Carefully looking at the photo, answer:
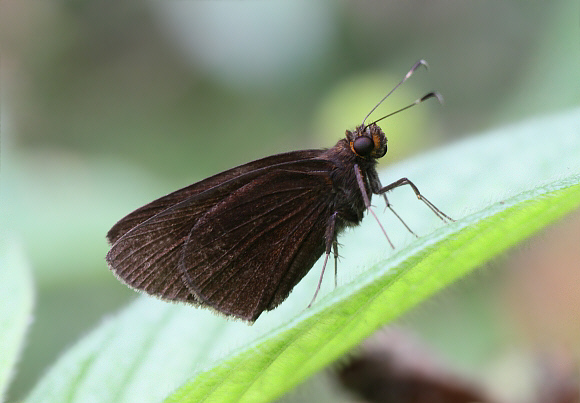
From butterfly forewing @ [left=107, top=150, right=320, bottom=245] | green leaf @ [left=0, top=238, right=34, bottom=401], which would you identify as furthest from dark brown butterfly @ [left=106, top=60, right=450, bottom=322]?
green leaf @ [left=0, top=238, right=34, bottom=401]

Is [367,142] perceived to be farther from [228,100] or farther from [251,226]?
[228,100]

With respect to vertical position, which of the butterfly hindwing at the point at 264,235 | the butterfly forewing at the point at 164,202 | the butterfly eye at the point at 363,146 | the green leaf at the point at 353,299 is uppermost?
the butterfly forewing at the point at 164,202

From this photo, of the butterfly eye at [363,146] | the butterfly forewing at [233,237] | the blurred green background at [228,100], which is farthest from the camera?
the blurred green background at [228,100]

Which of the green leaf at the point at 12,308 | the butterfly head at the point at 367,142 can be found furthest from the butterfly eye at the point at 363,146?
the green leaf at the point at 12,308

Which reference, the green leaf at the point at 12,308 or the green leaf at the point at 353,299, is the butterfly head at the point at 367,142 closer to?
the green leaf at the point at 353,299

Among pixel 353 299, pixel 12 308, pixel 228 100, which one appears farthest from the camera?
pixel 228 100

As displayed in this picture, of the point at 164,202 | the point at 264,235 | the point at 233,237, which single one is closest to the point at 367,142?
the point at 264,235

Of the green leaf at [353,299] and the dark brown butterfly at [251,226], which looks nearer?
the green leaf at [353,299]
